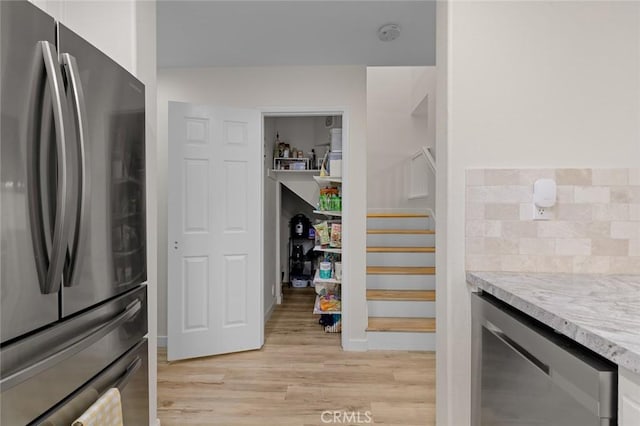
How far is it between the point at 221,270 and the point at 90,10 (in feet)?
6.53

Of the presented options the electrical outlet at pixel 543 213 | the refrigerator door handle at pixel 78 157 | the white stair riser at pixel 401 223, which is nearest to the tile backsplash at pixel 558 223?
the electrical outlet at pixel 543 213

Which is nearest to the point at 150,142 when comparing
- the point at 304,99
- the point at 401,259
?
the point at 304,99

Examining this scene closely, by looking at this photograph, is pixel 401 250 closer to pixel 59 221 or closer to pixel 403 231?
pixel 403 231

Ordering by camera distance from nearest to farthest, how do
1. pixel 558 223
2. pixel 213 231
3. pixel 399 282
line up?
pixel 558 223, pixel 213 231, pixel 399 282

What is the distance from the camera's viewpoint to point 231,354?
3070mm

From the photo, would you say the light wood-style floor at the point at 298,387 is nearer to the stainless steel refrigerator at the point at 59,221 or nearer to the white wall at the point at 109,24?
the stainless steel refrigerator at the point at 59,221

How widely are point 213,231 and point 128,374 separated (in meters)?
1.69

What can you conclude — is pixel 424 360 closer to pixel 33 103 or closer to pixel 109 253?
pixel 109 253

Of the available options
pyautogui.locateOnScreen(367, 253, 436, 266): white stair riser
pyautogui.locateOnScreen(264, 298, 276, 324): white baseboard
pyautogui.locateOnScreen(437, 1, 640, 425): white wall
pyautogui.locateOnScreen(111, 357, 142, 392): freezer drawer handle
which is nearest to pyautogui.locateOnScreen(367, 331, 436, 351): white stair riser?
pyautogui.locateOnScreen(367, 253, 436, 266): white stair riser

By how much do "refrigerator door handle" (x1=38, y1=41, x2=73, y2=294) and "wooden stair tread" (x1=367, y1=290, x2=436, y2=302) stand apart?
9.16 ft

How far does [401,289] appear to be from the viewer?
Answer: 12.0 ft

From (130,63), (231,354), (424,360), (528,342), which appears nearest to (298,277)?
(231,354)

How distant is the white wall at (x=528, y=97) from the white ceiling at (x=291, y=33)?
90 cm

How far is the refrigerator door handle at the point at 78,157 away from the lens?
39.0 inches
